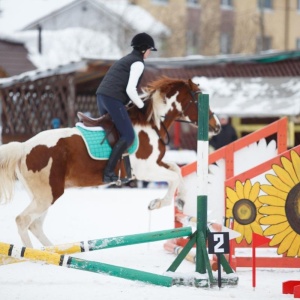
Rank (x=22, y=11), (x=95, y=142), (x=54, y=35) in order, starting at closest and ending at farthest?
(x=95, y=142)
(x=54, y=35)
(x=22, y=11)

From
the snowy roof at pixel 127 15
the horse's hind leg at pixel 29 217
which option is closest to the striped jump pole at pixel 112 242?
the horse's hind leg at pixel 29 217

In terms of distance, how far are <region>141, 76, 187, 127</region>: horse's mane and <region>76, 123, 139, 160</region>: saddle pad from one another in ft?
1.89

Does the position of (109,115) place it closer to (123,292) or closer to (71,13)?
(123,292)

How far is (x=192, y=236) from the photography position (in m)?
6.39

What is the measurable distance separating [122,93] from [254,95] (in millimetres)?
12437

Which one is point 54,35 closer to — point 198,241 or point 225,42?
point 225,42

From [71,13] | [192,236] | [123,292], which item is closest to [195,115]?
[192,236]

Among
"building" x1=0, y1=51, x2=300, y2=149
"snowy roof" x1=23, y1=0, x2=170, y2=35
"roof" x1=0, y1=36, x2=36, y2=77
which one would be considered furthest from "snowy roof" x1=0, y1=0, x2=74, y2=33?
"building" x1=0, y1=51, x2=300, y2=149

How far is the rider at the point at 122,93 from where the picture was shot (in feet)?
27.0

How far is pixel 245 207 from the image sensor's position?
7352mm

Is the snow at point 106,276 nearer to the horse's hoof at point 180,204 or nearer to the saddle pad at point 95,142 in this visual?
the horse's hoof at point 180,204

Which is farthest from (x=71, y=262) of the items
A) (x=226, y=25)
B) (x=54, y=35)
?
(x=226, y=25)

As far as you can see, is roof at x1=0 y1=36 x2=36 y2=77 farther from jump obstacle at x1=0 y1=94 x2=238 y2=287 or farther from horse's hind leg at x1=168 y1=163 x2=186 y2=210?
jump obstacle at x1=0 y1=94 x2=238 y2=287

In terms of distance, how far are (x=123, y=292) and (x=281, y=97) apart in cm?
1466
